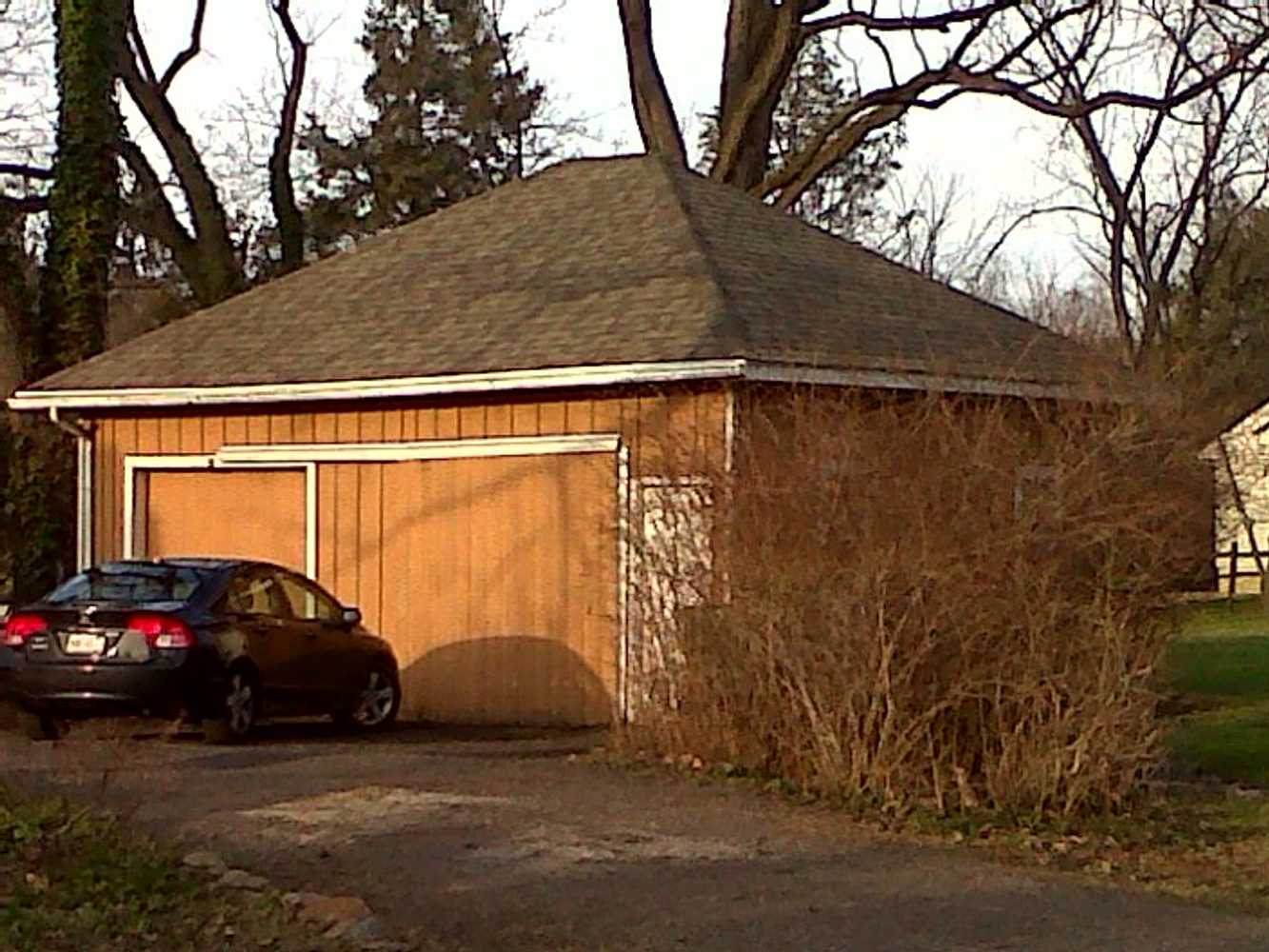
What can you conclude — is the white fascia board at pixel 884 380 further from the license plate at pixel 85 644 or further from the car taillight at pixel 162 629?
the license plate at pixel 85 644

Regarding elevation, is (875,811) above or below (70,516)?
below

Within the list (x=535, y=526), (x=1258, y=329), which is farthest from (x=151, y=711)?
(x=1258, y=329)

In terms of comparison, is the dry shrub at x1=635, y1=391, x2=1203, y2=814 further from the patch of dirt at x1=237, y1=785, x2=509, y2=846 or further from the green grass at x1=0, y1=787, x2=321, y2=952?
the green grass at x1=0, y1=787, x2=321, y2=952

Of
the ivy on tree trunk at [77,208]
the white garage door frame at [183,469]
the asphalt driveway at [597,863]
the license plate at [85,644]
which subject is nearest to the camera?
the asphalt driveway at [597,863]

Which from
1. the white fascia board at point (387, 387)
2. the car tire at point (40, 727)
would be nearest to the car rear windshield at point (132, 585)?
the car tire at point (40, 727)

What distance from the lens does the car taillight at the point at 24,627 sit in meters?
16.2

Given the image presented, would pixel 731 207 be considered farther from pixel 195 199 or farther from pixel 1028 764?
pixel 195 199

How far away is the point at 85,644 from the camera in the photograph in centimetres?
1609

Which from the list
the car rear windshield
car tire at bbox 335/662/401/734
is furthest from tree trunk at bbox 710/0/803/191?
the car rear windshield

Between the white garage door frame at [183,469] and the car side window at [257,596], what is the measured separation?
10.4 ft

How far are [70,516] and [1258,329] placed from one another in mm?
33882

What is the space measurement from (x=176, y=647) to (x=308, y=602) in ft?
6.66

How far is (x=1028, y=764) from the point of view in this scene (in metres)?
13.5

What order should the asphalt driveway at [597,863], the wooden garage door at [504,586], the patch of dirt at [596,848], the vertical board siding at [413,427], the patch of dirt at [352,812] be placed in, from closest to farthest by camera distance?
1. the asphalt driveway at [597,863]
2. the patch of dirt at [596,848]
3. the patch of dirt at [352,812]
4. the vertical board siding at [413,427]
5. the wooden garage door at [504,586]
